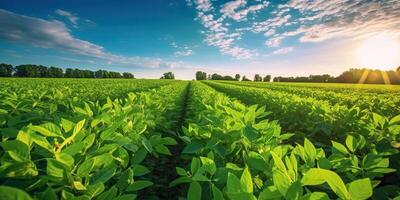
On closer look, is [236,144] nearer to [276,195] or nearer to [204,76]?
[276,195]

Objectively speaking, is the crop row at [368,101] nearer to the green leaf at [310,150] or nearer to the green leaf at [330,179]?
the green leaf at [310,150]

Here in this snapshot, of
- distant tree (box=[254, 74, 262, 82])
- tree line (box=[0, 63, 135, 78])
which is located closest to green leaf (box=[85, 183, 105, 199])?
tree line (box=[0, 63, 135, 78])

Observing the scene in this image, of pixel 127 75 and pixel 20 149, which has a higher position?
pixel 20 149

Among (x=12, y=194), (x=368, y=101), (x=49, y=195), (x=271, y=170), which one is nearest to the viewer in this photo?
(x=12, y=194)

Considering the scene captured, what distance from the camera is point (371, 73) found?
69.4 meters

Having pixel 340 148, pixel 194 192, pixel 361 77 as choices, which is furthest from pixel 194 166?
pixel 361 77

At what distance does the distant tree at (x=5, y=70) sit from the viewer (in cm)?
8152

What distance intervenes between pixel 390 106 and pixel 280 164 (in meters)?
6.27

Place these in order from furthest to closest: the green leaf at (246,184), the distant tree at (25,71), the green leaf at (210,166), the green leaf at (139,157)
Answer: the distant tree at (25,71)
the green leaf at (139,157)
the green leaf at (210,166)
the green leaf at (246,184)

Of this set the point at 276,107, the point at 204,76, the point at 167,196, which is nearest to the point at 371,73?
the point at 276,107

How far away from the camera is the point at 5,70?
82375 millimetres

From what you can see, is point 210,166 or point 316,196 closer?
point 316,196

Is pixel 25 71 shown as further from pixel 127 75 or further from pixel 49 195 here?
pixel 49 195

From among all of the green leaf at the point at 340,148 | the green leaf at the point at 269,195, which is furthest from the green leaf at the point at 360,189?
the green leaf at the point at 340,148
